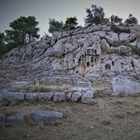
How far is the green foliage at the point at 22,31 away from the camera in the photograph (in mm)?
38191

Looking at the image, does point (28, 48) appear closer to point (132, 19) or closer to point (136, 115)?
point (136, 115)

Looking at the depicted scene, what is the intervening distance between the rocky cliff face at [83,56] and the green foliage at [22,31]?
7.97 meters

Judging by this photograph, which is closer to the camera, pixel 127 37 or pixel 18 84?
pixel 18 84

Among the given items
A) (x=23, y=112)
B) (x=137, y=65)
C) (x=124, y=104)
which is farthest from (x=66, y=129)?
(x=137, y=65)

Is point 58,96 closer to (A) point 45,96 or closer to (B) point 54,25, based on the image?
(A) point 45,96

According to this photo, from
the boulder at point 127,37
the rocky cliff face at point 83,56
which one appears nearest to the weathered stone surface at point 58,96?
the rocky cliff face at point 83,56

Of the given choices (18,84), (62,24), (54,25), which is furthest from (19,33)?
(18,84)

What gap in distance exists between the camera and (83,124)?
7559 mm

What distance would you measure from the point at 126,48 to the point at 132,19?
138ft

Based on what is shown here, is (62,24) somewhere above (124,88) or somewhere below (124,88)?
above

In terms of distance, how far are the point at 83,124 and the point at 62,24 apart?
1475 inches

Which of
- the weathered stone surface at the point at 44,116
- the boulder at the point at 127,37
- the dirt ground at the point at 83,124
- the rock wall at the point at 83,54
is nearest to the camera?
the dirt ground at the point at 83,124

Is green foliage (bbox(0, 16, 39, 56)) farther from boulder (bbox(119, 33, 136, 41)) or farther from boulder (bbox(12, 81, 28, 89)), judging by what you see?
boulder (bbox(12, 81, 28, 89))

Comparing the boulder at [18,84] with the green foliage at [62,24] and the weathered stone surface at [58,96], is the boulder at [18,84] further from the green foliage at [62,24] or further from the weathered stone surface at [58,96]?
the green foliage at [62,24]
